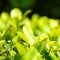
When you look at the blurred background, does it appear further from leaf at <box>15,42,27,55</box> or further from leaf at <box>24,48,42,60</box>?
leaf at <box>24,48,42,60</box>

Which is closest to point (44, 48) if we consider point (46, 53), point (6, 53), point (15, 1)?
point (46, 53)

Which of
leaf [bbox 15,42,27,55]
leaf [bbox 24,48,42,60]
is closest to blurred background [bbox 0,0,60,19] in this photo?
leaf [bbox 15,42,27,55]

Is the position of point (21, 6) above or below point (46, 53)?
above

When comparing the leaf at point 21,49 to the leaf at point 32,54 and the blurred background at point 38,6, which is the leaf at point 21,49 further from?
the blurred background at point 38,6

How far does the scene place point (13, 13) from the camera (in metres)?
3.17

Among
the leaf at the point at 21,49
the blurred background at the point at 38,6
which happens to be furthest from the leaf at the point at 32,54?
the blurred background at the point at 38,6

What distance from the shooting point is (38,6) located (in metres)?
5.60

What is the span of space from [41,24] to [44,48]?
105 cm

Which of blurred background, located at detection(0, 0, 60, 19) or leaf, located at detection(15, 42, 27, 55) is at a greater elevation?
blurred background, located at detection(0, 0, 60, 19)

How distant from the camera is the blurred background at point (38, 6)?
5359mm

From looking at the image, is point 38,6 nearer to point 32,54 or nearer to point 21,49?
point 21,49

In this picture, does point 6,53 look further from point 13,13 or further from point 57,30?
point 13,13

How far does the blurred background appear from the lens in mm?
5359

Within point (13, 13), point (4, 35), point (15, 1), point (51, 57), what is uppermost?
point (15, 1)
